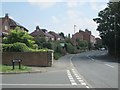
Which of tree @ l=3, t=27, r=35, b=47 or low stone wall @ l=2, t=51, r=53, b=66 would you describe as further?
tree @ l=3, t=27, r=35, b=47

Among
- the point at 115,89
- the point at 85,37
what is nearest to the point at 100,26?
the point at 115,89

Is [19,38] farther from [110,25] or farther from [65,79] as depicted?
[110,25]

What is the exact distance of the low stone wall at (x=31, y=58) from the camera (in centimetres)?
3319

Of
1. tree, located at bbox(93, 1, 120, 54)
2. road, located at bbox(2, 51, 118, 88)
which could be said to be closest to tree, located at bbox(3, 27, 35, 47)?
road, located at bbox(2, 51, 118, 88)

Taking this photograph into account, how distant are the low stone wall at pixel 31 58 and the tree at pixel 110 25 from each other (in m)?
32.4

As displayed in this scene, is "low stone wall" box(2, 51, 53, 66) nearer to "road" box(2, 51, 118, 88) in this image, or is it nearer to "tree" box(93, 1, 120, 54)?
"road" box(2, 51, 118, 88)

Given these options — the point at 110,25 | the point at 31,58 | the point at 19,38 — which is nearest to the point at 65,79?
the point at 31,58

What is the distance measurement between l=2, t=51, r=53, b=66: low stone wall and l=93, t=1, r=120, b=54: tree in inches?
1274

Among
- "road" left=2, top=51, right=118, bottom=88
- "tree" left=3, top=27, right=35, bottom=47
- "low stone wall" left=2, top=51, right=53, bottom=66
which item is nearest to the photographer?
"road" left=2, top=51, right=118, bottom=88

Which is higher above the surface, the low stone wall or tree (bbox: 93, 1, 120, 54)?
tree (bbox: 93, 1, 120, 54)

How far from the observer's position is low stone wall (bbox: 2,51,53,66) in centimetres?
3319

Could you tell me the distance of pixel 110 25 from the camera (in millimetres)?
70250

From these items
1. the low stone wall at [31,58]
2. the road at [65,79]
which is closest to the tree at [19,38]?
the low stone wall at [31,58]

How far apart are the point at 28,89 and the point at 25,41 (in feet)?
93.5
